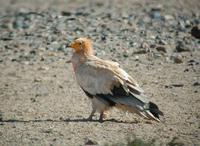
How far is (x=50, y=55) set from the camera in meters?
18.1

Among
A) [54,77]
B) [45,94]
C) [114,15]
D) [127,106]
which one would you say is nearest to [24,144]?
[127,106]

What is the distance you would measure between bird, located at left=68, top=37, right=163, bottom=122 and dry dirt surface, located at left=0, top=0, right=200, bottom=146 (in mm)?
244

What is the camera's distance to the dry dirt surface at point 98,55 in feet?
36.8

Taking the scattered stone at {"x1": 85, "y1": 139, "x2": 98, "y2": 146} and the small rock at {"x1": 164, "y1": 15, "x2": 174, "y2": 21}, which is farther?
the small rock at {"x1": 164, "y1": 15, "x2": 174, "y2": 21}

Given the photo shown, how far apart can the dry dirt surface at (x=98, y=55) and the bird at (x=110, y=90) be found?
244mm

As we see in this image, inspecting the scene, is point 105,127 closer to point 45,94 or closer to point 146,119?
point 146,119

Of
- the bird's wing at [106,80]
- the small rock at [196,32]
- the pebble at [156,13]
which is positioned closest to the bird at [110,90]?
the bird's wing at [106,80]

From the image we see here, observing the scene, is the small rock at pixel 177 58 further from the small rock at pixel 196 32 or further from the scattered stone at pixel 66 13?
the scattered stone at pixel 66 13

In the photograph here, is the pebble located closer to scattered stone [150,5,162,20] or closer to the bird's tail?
scattered stone [150,5,162,20]

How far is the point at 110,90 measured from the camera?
11.8 m

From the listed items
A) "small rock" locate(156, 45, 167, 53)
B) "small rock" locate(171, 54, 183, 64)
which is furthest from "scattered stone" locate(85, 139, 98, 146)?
"small rock" locate(156, 45, 167, 53)

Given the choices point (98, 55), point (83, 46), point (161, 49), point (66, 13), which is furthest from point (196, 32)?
point (83, 46)

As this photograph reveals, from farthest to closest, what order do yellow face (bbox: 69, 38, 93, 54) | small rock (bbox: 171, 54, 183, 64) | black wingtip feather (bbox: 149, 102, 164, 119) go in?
small rock (bbox: 171, 54, 183, 64), yellow face (bbox: 69, 38, 93, 54), black wingtip feather (bbox: 149, 102, 164, 119)

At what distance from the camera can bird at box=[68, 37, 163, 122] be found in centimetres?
1166
